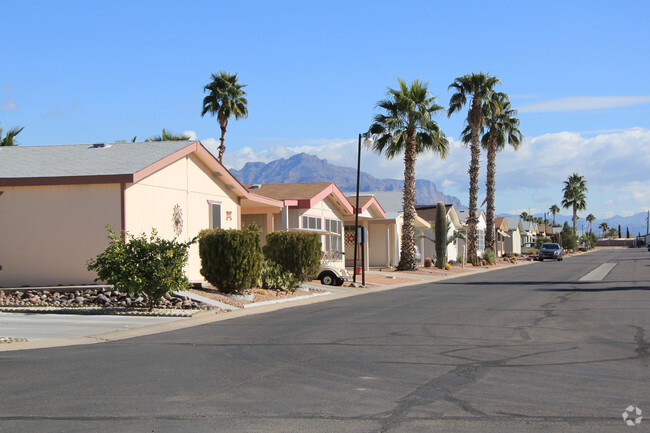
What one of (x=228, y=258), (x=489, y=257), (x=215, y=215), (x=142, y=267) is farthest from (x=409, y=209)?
(x=142, y=267)

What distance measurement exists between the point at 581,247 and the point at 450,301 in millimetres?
110540

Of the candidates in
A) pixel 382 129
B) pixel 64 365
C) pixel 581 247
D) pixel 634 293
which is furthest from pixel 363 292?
pixel 581 247

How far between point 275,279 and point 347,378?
1581 centimetres

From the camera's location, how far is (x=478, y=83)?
1901 inches

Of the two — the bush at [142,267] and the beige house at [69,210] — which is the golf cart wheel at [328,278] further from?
the bush at [142,267]

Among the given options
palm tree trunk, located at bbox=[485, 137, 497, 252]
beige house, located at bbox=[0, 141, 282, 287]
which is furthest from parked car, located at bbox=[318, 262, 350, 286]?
palm tree trunk, located at bbox=[485, 137, 497, 252]

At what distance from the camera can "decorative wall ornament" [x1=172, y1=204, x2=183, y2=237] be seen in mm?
23078

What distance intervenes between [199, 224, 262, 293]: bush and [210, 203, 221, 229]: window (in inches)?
187

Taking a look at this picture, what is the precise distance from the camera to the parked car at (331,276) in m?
28.8

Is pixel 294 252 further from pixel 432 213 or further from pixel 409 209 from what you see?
pixel 432 213

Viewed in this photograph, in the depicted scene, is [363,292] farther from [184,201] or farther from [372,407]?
[372,407]

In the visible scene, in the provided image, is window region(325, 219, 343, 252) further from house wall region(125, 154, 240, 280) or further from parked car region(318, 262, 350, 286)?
house wall region(125, 154, 240, 280)

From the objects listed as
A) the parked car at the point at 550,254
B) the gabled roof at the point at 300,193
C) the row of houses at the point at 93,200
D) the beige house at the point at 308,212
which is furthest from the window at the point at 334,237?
the parked car at the point at 550,254

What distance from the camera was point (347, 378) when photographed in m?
8.48
